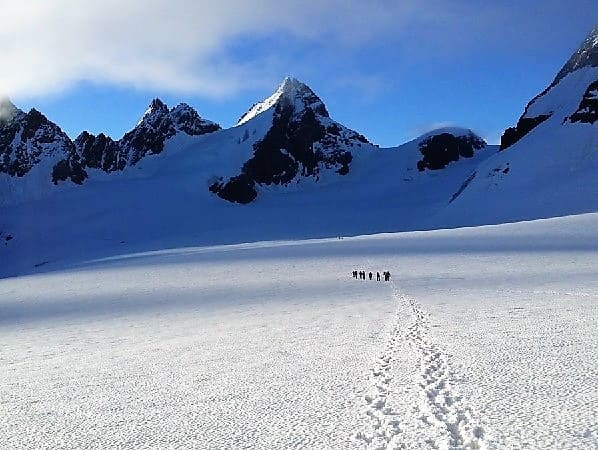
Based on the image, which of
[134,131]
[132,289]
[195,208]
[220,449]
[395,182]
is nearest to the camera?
[220,449]

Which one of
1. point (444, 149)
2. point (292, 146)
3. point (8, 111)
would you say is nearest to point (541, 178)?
point (444, 149)

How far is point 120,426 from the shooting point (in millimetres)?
7645

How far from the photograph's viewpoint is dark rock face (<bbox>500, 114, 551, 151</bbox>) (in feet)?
320

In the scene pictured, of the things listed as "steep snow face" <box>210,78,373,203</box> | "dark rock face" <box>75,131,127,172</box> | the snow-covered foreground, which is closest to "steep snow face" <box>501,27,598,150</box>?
"steep snow face" <box>210,78,373,203</box>

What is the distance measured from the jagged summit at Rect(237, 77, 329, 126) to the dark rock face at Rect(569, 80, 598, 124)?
79833mm

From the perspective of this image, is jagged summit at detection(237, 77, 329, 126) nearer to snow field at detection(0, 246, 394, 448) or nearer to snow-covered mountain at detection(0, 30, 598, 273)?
snow-covered mountain at detection(0, 30, 598, 273)

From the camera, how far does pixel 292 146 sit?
142 metres

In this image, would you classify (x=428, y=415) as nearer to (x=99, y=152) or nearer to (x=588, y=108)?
(x=588, y=108)

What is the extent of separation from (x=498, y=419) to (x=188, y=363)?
22.5ft

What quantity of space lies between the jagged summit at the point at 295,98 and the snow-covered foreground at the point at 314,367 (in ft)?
420

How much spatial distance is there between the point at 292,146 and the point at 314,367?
438 ft

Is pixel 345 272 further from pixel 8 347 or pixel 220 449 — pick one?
pixel 220 449

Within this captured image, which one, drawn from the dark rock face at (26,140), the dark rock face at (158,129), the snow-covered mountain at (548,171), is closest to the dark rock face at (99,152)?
the dark rock face at (158,129)

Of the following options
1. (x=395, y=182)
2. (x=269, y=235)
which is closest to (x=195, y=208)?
(x=269, y=235)
